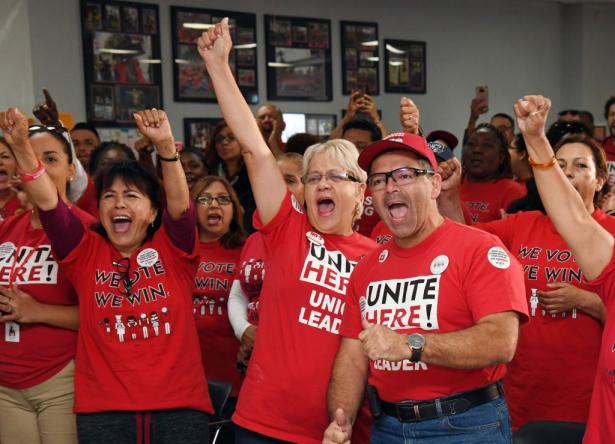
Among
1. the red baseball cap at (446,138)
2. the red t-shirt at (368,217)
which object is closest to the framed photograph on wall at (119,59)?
the red t-shirt at (368,217)

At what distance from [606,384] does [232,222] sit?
2264 mm

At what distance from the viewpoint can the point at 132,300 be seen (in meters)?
2.85

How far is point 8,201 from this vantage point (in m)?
4.28

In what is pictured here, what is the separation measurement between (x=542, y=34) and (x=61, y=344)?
8752 millimetres

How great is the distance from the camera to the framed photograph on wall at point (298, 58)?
8.12m

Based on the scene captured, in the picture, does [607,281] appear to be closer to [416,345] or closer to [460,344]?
[460,344]

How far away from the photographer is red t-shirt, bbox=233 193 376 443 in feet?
8.03

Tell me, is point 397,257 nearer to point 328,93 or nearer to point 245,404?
point 245,404

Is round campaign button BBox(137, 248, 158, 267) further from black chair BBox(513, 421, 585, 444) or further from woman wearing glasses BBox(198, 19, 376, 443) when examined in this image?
black chair BBox(513, 421, 585, 444)

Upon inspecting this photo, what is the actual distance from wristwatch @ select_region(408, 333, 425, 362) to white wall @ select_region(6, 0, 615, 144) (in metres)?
5.52

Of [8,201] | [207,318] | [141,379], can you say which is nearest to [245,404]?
[141,379]

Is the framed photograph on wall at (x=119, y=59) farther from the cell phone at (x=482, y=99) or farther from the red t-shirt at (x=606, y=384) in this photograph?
the red t-shirt at (x=606, y=384)

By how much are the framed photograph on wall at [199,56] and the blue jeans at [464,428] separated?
231 inches

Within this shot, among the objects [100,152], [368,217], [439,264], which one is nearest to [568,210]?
[439,264]
